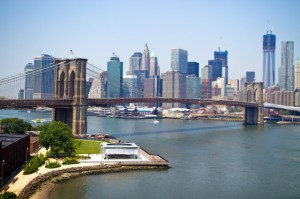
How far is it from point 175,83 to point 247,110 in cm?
8349

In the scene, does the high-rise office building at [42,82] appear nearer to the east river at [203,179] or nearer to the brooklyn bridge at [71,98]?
the brooklyn bridge at [71,98]

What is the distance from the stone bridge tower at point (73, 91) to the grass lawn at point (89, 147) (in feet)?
19.3

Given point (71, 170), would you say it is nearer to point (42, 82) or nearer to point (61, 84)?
point (61, 84)

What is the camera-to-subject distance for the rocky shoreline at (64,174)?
23844 mm

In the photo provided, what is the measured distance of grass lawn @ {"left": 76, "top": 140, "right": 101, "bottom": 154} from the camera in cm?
3650

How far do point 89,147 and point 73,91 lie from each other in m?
12.6

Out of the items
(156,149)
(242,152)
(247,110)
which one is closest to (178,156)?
(156,149)

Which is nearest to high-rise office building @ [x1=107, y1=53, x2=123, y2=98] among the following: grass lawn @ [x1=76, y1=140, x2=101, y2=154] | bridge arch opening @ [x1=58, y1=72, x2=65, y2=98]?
bridge arch opening @ [x1=58, y1=72, x2=65, y2=98]

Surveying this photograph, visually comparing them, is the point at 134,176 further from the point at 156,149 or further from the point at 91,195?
the point at 156,149

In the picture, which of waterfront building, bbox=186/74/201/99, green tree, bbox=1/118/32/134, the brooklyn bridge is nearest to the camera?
green tree, bbox=1/118/32/134

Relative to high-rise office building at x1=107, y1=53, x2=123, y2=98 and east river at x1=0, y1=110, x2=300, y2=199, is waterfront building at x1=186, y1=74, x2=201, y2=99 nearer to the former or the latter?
high-rise office building at x1=107, y1=53, x2=123, y2=98

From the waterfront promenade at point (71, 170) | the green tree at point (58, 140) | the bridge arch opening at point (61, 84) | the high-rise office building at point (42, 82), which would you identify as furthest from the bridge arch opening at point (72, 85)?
the high-rise office building at point (42, 82)

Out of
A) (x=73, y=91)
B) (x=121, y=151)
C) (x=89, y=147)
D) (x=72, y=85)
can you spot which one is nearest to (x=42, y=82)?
(x=72, y=85)

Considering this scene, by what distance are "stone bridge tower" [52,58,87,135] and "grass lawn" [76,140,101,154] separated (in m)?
5.88
